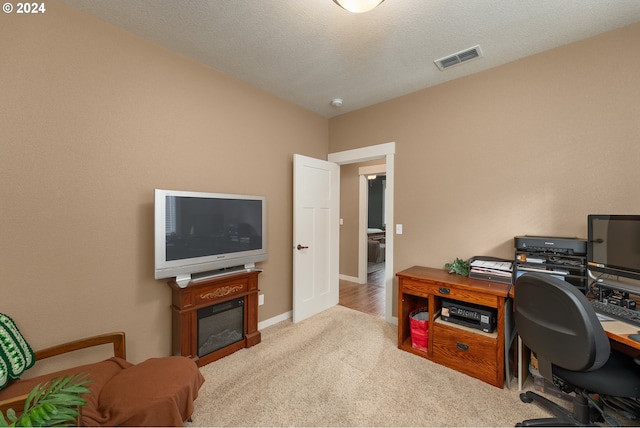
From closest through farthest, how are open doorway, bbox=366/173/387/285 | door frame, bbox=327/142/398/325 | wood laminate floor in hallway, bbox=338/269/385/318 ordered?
door frame, bbox=327/142/398/325, wood laminate floor in hallway, bbox=338/269/385/318, open doorway, bbox=366/173/387/285

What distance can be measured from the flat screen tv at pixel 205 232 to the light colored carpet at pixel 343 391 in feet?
2.91

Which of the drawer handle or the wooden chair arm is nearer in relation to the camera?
the wooden chair arm

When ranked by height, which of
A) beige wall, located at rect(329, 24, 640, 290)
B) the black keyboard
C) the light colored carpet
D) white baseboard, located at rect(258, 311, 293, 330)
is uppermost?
beige wall, located at rect(329, 24, 640, 290)

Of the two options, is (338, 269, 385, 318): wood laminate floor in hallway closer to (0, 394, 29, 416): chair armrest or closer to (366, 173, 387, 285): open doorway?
(366, 173, 387, 285): open doorway

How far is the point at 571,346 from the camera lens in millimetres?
1333

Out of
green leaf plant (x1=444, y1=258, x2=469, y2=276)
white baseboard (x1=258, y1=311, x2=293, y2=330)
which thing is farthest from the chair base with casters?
white baseboard (x1=258, y1=311, x2=293, y2=330)

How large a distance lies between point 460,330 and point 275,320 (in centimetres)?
199

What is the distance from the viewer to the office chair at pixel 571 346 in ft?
4.23

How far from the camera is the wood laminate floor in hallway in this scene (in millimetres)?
3609

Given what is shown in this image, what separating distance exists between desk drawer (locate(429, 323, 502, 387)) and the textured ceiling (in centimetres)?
239

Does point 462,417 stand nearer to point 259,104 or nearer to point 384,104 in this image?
point 384,104

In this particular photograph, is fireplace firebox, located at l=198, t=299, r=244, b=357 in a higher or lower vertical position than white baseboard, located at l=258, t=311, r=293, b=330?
higher

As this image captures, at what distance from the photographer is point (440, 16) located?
5.97 feet

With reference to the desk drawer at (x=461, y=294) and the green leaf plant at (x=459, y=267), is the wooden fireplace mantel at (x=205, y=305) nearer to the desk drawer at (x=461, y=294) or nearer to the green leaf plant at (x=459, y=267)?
the desk drawer at (x=461, y=294)
